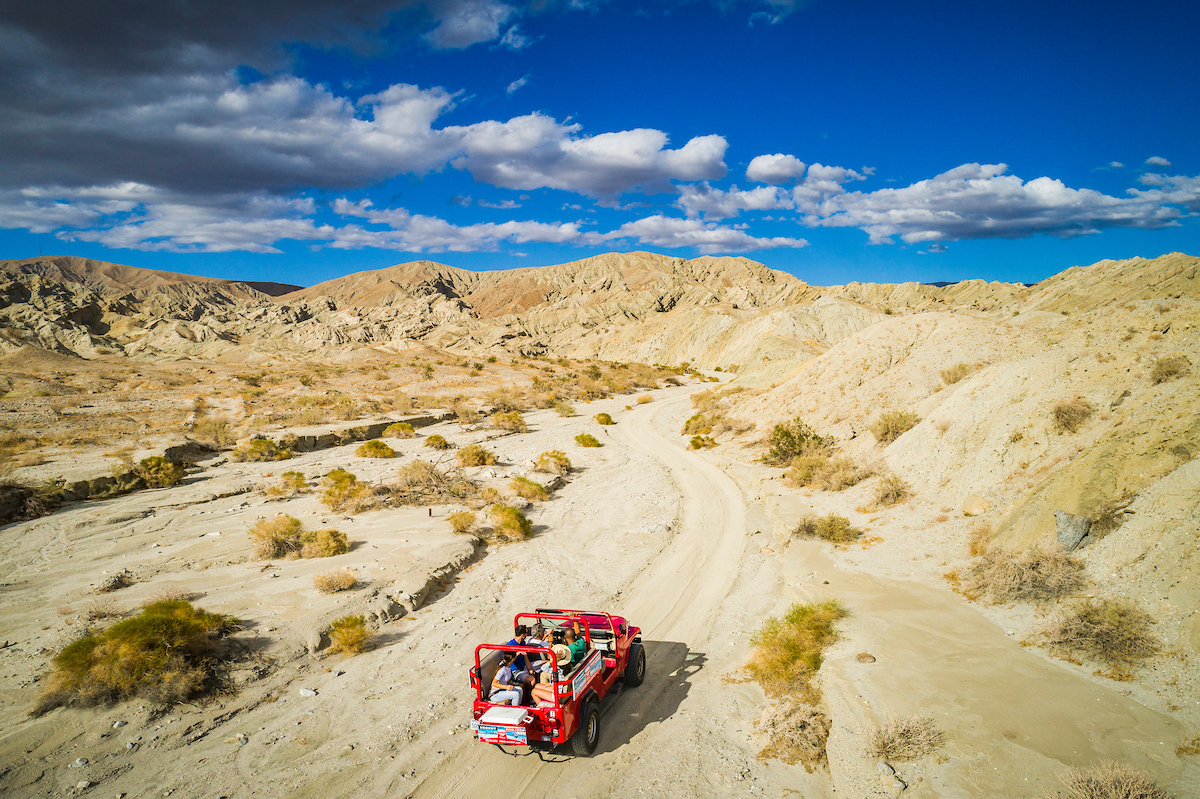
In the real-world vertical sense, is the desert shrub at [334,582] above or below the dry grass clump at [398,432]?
below

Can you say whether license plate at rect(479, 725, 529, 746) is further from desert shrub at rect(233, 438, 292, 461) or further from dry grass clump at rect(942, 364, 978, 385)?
dry grass clump at rect(942, 364, 978, 385)

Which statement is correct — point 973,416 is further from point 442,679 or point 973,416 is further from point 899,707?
point 442,679

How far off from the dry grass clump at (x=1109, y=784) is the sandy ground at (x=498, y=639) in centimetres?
31

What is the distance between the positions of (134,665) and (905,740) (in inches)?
409

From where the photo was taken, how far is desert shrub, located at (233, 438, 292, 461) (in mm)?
21875

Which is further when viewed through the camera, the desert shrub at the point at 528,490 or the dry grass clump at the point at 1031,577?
the desert shrub at the point at 528,490

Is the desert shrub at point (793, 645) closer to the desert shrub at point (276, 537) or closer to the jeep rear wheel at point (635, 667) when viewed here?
the jeep rear wheel at point (635, 667)

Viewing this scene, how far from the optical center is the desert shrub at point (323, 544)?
41.1 ft

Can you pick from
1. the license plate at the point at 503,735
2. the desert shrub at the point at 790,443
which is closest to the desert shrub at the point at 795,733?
the license plate at the point at 503,735

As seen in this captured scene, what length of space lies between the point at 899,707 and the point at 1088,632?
3140 mm

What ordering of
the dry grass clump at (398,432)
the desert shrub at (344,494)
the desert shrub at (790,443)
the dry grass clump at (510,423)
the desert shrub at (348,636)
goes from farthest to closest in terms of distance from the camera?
the dry grass clump at (510,423), the dry grass clump at (398,432), the desert shrub at (790,443), the desert shrub at (344,494), the desert shrub at (348,636)

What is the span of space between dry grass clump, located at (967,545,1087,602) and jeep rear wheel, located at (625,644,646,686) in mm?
6649

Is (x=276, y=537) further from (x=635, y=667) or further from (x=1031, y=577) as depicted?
(x=1031, y=577)

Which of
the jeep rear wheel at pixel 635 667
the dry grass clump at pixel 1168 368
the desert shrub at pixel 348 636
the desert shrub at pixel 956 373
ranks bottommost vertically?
the jeep rear wheel at pixel 635 667
